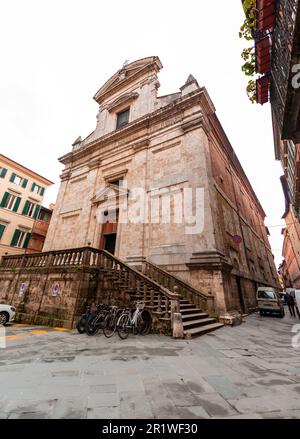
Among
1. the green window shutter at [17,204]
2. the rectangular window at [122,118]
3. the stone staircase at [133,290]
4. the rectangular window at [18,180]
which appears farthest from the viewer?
the rectangular window at [18,180]

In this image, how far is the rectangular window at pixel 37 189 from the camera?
81.8 feet

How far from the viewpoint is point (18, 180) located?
23453mm

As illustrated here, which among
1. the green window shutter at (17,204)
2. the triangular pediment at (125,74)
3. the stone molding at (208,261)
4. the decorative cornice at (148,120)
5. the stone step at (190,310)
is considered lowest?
the stone step at (190,310)

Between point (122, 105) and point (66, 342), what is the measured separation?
19042mm

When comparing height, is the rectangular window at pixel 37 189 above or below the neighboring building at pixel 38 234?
above

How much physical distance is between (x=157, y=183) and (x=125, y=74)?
13.9 metres

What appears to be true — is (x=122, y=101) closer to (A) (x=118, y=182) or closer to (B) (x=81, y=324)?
(A) (x=118, y=182)

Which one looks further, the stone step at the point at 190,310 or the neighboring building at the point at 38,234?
the neighboring building at the point at 38,234

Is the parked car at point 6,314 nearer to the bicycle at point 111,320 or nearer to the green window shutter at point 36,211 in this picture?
the bicycle at point 111,320

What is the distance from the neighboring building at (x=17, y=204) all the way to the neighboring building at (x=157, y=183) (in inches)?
321

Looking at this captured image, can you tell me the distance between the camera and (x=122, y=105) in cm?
1809

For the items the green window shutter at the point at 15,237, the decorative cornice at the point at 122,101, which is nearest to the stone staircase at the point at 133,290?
the green window shutter at the point at 15,237

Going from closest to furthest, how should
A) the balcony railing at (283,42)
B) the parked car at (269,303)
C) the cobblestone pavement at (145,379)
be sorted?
the cobblestone pavement at (145,379), the balcony railing at (283,42), the parked car at (269,303)
